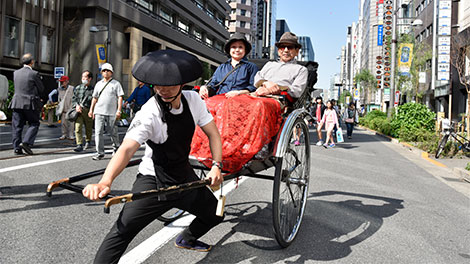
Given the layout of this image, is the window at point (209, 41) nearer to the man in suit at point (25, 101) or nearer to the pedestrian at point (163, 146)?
the man in suit at point (25, 101)

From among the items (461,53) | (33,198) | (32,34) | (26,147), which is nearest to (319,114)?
(26,147)

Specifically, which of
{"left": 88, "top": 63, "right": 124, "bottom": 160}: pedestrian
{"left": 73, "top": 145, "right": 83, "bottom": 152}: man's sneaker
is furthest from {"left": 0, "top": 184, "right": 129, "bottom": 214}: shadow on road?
{"left": 73, "top": 145, "right": 83, "bottom": 152}: man's sneaker

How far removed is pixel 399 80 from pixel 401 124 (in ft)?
78.6

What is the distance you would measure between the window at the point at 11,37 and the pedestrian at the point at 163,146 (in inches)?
1039

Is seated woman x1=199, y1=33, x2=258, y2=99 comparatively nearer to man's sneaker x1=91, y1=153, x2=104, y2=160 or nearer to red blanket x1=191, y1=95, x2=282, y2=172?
red blanket x1=191, y1=95, x2=282, y2=172

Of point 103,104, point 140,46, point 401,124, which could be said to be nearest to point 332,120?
point 401,124

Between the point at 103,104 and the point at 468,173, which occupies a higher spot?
the point at 103,104

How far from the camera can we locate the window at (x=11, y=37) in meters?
24.3

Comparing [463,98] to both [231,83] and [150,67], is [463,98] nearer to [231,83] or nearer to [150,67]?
[231,83]

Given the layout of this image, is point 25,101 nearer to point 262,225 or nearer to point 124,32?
point 262,225

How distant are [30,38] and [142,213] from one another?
28360mm

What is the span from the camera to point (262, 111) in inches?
128

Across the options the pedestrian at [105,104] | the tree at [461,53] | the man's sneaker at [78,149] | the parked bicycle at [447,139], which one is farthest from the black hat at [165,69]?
the tree at [461,53]

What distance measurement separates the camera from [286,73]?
4410mm
